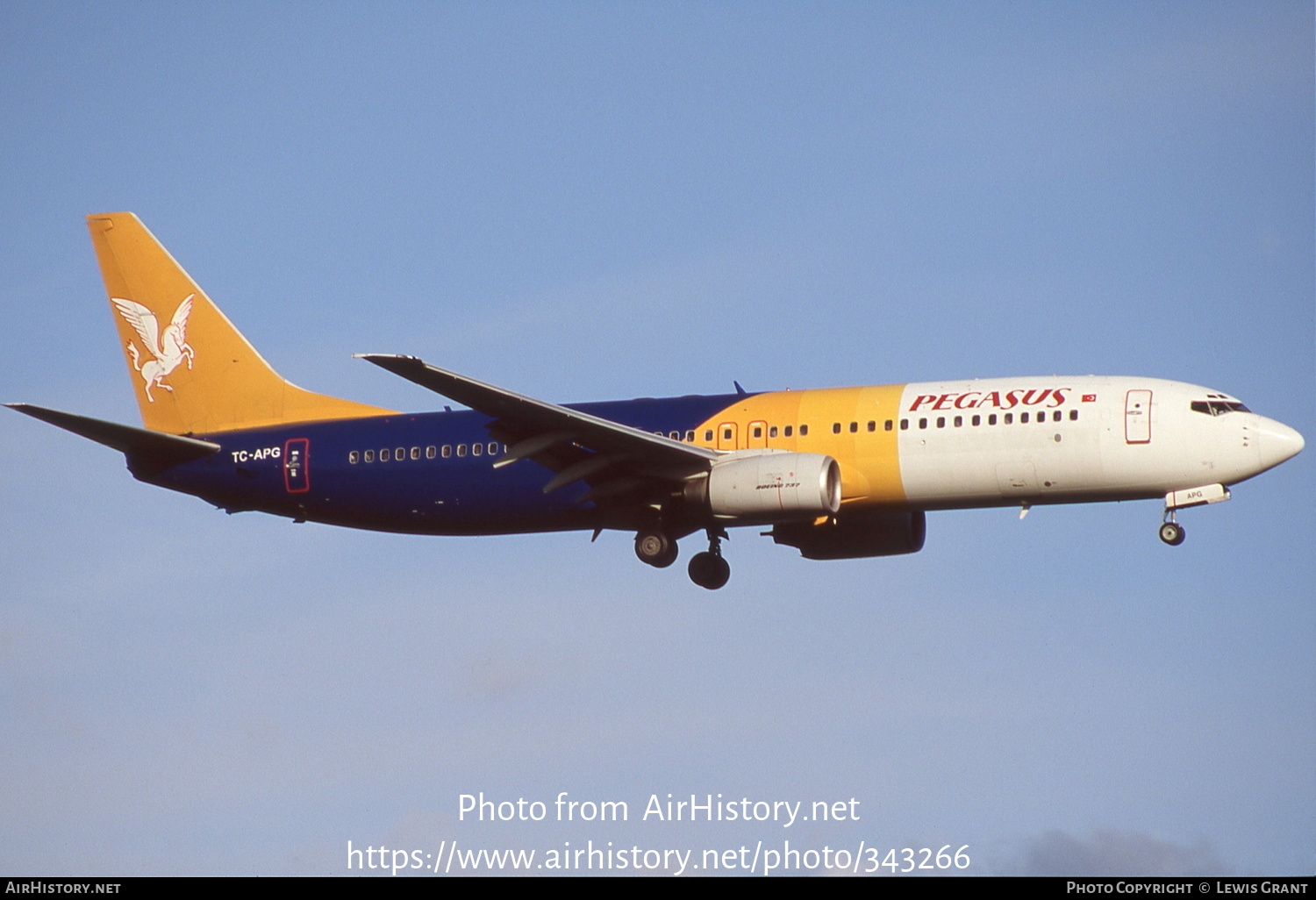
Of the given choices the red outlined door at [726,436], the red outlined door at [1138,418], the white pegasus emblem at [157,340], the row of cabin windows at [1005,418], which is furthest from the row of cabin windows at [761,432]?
the white pegasus emblem at [157,340]

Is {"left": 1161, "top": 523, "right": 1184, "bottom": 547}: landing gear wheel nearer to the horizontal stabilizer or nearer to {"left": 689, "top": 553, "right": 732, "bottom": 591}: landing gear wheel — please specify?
{"left": 689, "top": 553, "right": 732, "bottom": 591}: landing gear wheel

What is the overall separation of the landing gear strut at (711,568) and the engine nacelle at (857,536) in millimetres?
1836

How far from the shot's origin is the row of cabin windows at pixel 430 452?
2108 inches

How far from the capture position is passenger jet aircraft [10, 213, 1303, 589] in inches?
1911

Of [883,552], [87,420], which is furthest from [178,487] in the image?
[883,552]

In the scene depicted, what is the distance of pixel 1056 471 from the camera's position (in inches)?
1914

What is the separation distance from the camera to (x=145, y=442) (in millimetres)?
55250

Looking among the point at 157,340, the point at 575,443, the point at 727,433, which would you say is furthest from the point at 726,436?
the point at 157,340

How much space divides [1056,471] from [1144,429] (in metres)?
2.40
